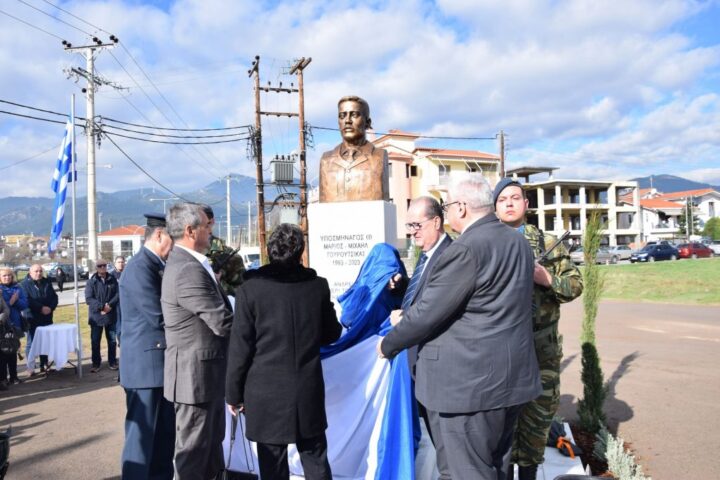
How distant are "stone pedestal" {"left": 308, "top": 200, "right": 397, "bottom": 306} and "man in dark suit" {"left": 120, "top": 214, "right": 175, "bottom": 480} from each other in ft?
6.61

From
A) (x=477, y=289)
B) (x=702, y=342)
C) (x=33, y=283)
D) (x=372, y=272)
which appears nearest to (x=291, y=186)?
(x=33, y=283)

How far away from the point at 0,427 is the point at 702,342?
10575mm

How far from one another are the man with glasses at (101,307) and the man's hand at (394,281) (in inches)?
221

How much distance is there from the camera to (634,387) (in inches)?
242

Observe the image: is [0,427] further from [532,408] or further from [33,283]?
[532,408]

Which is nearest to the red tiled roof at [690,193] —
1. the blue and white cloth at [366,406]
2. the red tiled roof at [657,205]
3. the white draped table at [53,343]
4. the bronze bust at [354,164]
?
the red tiled roof at [657,205]

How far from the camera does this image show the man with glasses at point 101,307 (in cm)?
767

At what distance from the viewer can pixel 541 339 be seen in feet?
10.3

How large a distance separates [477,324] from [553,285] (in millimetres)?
923

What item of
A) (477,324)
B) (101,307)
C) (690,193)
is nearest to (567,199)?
(101,307)

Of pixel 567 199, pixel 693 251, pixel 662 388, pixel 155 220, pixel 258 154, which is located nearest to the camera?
pixel 155 220

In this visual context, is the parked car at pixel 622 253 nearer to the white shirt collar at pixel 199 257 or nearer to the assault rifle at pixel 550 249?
the assault rifle at pixel 550 249

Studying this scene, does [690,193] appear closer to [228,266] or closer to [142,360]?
[228,266]

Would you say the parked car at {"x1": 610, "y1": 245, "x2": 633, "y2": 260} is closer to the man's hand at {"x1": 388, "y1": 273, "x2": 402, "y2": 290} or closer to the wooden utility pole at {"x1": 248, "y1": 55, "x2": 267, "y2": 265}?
the wooden utility pole at {"x1": 248, "y1": 55, "x2": 267, "y2": 265}
